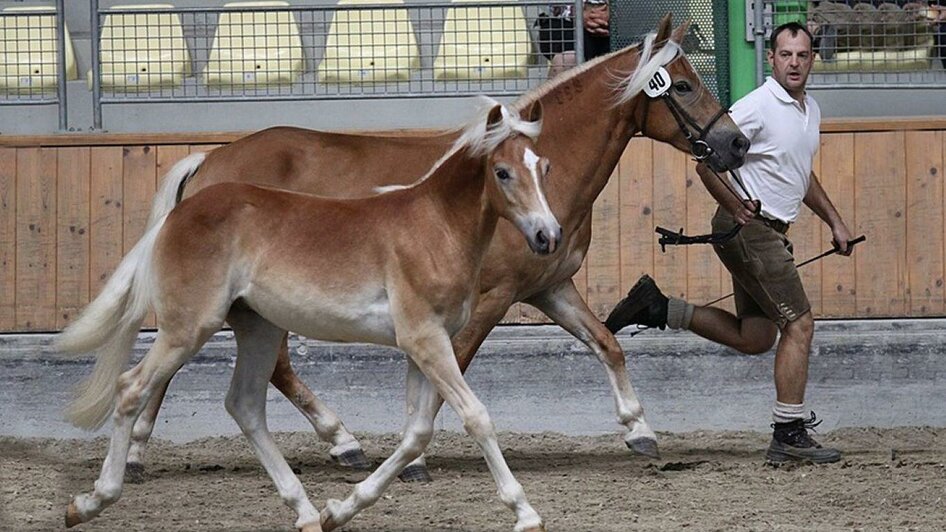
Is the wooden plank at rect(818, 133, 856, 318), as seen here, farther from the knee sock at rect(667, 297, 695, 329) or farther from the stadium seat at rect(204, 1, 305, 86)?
the stadium seat at rect(204, 1, 305, 86)

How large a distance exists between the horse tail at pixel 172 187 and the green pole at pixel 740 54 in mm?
3003

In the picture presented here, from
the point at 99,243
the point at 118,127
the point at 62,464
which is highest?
the point at 118,127

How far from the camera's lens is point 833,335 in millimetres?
7477

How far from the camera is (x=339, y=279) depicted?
4.96m

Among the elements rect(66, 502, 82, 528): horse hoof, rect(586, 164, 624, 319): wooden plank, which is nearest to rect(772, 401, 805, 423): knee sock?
rect(586, 164, 624, 319): wooden plank

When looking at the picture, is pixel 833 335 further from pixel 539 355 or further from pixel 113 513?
pixel 113 513

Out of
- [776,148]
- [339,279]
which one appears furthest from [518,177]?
[776,148]

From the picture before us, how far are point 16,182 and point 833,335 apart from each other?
13.6 ft

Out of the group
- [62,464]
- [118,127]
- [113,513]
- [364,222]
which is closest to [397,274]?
Answer: [364,222]

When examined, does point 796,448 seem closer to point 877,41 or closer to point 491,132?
point 491,132

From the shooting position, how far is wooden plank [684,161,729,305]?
7.61m

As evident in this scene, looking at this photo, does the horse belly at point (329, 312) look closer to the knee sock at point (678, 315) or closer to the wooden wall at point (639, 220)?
the knee sock at point (678, 315)

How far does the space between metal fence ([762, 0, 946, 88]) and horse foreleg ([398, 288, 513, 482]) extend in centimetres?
250

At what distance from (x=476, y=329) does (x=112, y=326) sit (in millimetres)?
1592
